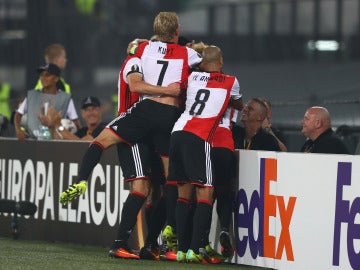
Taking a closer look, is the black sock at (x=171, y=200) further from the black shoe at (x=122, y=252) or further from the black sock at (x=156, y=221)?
the black shoe at (x=122, y=252)

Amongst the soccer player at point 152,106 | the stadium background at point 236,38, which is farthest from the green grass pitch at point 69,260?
the stadium background at point 236,38

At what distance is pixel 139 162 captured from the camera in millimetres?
11555

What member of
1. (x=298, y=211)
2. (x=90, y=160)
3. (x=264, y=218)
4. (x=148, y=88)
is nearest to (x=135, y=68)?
(x=148, y=88)

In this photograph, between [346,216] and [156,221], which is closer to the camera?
[346,216]

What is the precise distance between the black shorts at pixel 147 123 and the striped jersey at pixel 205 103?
0.16m

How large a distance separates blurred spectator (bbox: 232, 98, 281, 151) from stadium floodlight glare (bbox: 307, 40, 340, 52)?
16145 millimetres

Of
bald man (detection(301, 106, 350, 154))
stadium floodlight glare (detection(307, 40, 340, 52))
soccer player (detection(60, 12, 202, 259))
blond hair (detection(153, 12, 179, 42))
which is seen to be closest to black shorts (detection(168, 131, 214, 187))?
soccer player (detection(60, 12, 202, 259))

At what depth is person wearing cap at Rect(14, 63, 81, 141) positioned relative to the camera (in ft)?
46.4

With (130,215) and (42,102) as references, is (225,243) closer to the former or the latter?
(130,215)

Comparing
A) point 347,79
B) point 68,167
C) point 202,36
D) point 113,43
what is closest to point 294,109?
point 68,167

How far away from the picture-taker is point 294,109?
18.0 metres

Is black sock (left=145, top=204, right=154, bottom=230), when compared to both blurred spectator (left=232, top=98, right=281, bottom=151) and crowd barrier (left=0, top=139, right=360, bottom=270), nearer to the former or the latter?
crowd barrier (left=0, top=139, right=360, bottom=270)

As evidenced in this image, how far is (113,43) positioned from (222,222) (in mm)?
20089

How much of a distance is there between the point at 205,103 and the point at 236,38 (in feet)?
58.8
